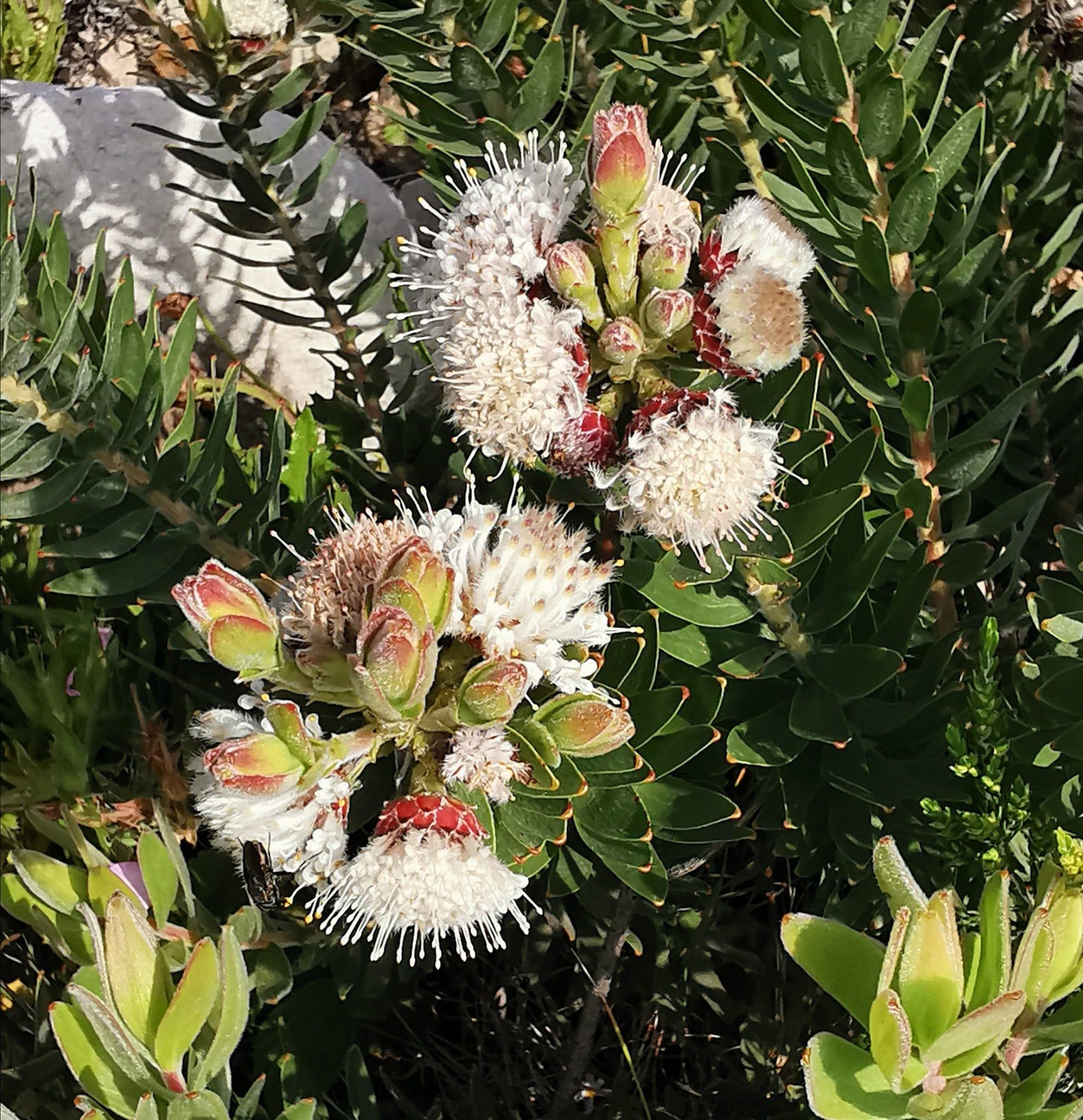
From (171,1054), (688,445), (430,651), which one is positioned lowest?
(171,1054)

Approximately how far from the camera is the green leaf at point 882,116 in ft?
4.20

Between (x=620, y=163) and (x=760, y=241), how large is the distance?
0.52 ft

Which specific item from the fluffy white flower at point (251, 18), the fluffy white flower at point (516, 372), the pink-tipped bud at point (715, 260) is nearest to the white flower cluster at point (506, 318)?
the fluffy white flower at point (516, 372)

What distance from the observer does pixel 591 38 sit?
177 centimetres

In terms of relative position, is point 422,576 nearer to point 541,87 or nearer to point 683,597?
point 683,597

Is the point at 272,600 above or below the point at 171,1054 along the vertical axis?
above

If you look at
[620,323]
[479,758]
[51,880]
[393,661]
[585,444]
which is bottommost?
[51,880]

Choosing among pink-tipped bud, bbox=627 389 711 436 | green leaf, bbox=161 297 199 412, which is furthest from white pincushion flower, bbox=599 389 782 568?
green leaf, bbox=161 297 199 412

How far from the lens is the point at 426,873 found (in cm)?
95

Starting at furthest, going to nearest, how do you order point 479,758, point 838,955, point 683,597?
point 683,597
point 479,758
point 838,955

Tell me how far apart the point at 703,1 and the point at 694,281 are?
0.70 metres

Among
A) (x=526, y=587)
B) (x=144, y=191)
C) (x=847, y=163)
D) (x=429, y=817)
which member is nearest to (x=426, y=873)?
(x=429, y=817)

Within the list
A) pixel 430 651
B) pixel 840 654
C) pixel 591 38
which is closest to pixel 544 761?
pixel 430 651

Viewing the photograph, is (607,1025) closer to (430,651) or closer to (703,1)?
(430,651)
